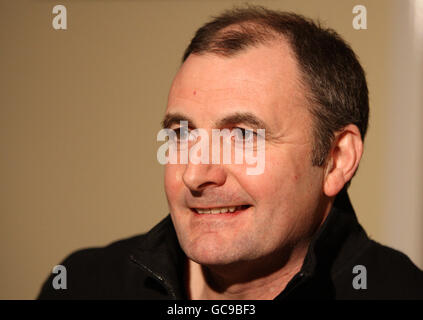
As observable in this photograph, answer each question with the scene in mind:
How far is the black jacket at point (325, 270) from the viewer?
132cm

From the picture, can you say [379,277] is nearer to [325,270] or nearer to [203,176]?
[325,270]

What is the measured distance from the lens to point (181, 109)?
4.12ft

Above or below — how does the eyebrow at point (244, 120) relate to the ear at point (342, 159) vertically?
above

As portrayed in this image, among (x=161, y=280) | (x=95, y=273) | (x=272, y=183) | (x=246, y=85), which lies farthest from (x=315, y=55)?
(x=95, y=273)

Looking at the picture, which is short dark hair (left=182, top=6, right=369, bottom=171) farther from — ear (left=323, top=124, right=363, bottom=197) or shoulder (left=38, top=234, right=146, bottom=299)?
shoulder (left=38, top=234, right=146, bottom=299)

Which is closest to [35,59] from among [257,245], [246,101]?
[246,101]

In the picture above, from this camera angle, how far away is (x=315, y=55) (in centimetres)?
132

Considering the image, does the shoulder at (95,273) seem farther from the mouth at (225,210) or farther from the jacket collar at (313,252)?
the mouth at (225,210)

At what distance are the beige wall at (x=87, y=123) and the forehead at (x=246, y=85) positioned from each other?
2.94 ft

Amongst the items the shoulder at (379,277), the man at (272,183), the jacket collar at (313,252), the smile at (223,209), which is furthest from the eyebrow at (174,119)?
the shoulder at (379,277)

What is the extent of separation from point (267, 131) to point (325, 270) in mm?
473
